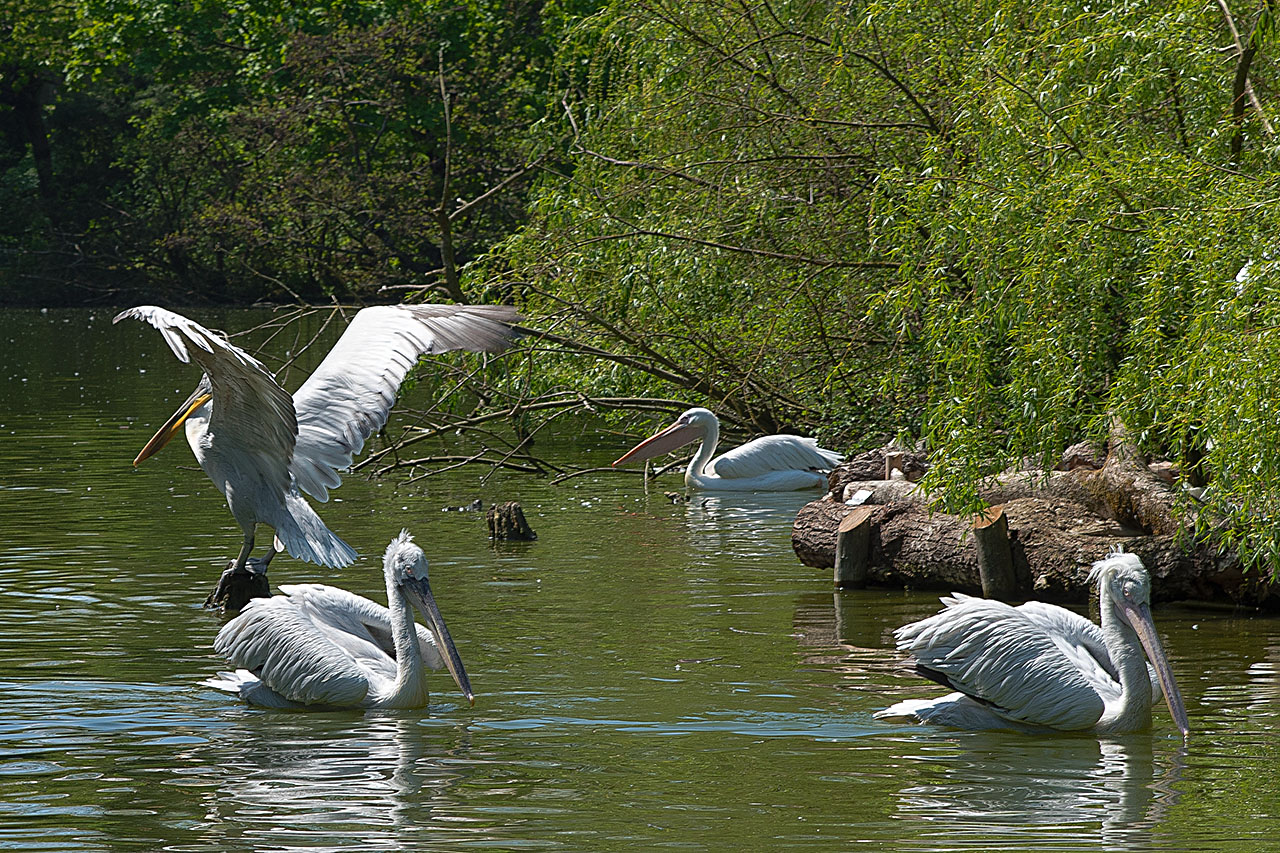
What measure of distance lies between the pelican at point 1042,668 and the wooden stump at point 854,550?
301cm

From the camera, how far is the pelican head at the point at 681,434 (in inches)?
551

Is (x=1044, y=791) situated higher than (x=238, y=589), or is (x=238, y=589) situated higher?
(x=238, y=589)

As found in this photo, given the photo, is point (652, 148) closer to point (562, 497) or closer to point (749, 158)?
point (749, 158)

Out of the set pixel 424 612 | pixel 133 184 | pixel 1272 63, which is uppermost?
pixel 133 184

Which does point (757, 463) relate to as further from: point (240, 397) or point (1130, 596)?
point (1130, 596)

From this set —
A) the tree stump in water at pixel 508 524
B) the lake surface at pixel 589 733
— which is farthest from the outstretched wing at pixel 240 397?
the tree stump in water at pixel 508 524

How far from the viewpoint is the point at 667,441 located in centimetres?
1438

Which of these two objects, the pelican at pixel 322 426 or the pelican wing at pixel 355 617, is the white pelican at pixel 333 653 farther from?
the pelican at pixel 322 426

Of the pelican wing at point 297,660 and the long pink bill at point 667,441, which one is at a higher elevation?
the long pink bill at point 667,441

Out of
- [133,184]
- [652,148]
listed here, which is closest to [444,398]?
[652,148]

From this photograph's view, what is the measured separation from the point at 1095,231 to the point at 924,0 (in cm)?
352

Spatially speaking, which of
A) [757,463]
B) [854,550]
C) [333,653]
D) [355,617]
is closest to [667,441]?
[757,463]

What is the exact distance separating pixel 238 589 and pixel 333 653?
2.00 meters

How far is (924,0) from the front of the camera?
1107 centimetres
